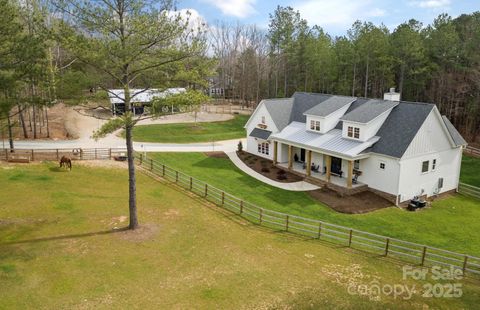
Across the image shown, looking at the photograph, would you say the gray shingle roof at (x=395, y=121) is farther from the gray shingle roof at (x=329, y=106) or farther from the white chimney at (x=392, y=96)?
the white chimney at (x=392, y=96)

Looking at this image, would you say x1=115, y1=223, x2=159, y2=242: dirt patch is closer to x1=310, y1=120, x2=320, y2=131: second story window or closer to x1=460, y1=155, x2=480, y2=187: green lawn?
x1=310, y1=120, x2=320, y2=131: second story window

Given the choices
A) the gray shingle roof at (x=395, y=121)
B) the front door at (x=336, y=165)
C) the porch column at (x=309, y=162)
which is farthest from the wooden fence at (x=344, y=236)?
the front door at (x=336, y=165)

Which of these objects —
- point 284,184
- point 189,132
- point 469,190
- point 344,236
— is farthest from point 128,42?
point 189,132


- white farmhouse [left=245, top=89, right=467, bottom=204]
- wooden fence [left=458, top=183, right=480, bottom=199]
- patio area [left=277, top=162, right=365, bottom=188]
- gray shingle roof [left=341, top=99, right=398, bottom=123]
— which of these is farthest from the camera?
wooden fence [left=458, top=183, right=480, bottom=199]

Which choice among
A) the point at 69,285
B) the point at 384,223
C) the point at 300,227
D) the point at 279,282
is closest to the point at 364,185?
the point at 384,223

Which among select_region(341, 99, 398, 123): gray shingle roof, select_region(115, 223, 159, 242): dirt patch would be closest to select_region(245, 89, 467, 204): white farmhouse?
select_region(341, 99, 398, 123): gray shingle roof

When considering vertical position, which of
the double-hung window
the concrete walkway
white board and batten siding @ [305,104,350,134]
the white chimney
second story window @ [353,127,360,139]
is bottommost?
the concrete walkway

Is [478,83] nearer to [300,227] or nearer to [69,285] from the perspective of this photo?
[300,227]
